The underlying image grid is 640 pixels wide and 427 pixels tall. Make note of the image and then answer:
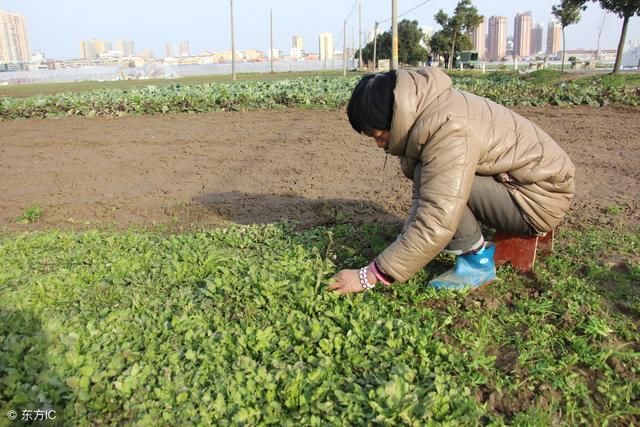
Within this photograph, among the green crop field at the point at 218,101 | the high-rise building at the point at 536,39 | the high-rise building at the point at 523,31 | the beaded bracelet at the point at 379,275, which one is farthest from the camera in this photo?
the high-rise building at the point at 536,39

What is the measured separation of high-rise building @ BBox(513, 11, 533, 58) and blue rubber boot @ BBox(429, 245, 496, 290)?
4741 inches

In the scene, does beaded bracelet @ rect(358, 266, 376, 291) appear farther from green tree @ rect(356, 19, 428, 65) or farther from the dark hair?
green tree @ rect(356, 19, 428, 65)

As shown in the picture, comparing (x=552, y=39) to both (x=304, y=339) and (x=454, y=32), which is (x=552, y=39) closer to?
(x=454, y=32)

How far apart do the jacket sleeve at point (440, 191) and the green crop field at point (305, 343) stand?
1.13 ft

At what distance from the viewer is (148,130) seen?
9391 mm

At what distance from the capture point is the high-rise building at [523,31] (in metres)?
114

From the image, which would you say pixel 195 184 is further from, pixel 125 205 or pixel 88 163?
pixel 88 163

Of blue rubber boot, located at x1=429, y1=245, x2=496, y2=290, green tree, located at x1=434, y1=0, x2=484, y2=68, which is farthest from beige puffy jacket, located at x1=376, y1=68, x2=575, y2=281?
green tree, located at x1=434, y1=0, x2=484, y2=68

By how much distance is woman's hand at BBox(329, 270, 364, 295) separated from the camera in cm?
247

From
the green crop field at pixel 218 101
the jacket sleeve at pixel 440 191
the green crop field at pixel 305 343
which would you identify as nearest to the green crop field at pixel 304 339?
the green crop field at pixel 305 343

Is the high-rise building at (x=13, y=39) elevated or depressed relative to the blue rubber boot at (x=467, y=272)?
elevated

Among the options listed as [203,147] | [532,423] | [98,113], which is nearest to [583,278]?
[532,423]

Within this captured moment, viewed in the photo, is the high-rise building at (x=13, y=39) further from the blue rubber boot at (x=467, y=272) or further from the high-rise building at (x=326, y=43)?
the blue rubber boot at (x=467, y=272)

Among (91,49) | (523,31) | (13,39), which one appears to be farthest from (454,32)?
(91,49)
